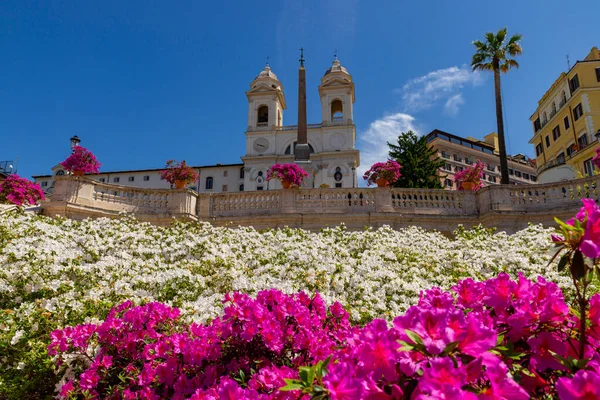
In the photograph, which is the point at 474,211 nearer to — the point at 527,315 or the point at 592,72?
the point at 527,315

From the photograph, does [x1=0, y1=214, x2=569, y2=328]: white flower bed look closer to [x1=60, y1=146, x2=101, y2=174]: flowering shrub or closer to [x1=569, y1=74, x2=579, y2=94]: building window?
[x1=60, y1=146, x2=101, y2=174]: flowering shrub

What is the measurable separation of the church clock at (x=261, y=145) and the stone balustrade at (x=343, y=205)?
50.3 metres

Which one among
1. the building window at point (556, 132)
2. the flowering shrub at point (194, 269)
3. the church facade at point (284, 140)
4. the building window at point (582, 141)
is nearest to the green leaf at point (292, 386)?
the flowering shrub at point (194, 269)

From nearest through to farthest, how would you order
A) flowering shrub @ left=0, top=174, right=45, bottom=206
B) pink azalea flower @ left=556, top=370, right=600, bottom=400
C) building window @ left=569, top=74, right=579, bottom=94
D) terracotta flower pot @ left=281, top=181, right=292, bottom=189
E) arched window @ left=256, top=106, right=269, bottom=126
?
1. pink azalea flower @ left=556, top=370, right=600, bottom=400
2. flowering shrub @ left=0, top=174, right=45, bottom=206
3. terracotta flower pot @ left=281, top=181, right=292, bottom=189
4. building window @ left=569, top=74, right=579, bottom=94
5. arched window @ left=256, top=106, right=269, bottom=126

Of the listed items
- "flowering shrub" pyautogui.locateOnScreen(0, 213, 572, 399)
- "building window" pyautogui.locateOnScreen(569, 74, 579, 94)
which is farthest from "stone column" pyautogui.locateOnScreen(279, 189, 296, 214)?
"building window" pyautogui.locateOnScreen(569, 74, 579, 94)

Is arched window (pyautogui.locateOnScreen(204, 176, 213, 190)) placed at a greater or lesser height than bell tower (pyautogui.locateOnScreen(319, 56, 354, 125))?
lesser

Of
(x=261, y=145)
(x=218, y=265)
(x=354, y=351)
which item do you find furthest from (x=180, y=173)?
(x=261, y=145)

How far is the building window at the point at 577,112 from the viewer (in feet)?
140

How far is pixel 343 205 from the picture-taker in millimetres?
15078

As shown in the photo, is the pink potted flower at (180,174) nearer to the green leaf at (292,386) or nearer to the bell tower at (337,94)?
the green leaf at (292,386)

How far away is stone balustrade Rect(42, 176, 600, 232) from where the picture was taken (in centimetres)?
1415

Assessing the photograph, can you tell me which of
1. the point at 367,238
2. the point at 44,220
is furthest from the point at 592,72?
the point at 44,220

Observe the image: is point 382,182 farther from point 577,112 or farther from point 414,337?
point 577,112

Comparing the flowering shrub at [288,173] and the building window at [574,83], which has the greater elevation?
the building window at [574,83]
